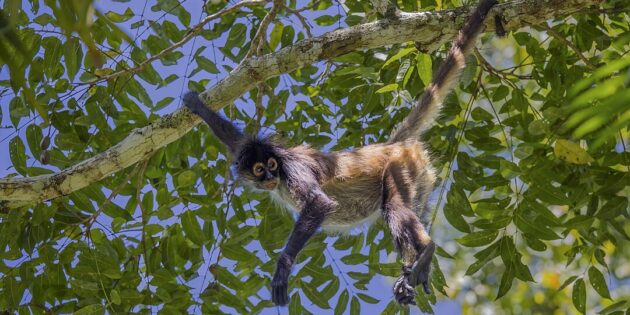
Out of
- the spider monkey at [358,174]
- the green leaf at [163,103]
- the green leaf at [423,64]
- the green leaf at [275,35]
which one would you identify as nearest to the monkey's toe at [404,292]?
the spider monkey at [358,174]

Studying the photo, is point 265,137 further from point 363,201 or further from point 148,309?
point 148,309

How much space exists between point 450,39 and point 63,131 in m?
2.90

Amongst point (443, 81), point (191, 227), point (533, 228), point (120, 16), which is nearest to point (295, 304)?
point (191, 227)

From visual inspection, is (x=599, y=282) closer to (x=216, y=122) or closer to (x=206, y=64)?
(x=216, y=122)

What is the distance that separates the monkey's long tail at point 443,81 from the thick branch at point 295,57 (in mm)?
83

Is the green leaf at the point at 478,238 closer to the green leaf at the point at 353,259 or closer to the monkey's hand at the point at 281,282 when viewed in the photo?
the green leaf at the point at 353,259

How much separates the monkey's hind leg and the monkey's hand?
70cm

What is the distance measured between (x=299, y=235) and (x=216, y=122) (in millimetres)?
1041

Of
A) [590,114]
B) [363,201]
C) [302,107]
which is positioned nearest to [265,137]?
[302,107]

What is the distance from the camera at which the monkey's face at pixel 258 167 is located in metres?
5.34

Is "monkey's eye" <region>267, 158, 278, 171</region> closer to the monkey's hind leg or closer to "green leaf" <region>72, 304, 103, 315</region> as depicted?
the monkey's hind leg

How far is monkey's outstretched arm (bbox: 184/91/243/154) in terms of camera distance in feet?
16.0

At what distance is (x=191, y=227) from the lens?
5242 mm

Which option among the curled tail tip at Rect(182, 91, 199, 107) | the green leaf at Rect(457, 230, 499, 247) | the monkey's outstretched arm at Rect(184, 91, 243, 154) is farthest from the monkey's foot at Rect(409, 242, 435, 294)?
the curled tail tip at Rect(182, 91, 199, 107)
